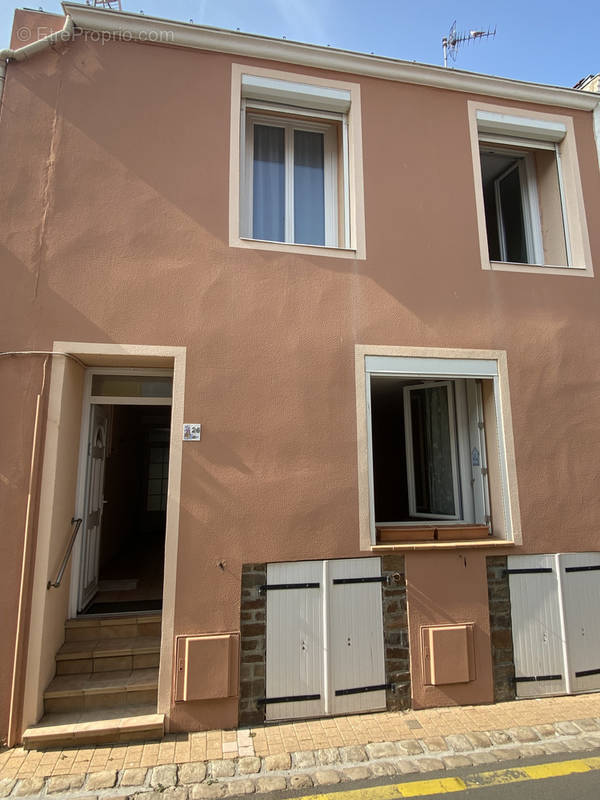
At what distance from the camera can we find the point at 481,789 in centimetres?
312

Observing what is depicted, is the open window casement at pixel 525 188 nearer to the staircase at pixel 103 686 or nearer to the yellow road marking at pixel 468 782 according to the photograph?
the yellow road marking at pixel 468 782

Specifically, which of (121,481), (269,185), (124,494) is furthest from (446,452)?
(124,494)

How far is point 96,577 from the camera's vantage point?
5434 mm

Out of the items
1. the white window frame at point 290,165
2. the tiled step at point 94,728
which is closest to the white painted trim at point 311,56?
the white window frame at point 290,165

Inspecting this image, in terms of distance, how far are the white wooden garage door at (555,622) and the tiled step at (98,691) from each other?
3.44m

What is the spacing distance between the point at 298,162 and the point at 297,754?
5.66 meters

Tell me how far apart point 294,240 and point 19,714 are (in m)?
4.92

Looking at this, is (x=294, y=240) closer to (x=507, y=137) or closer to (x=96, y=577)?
(x=507, y=137)

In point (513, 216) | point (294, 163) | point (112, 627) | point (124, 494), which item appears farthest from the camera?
point (124, 494)

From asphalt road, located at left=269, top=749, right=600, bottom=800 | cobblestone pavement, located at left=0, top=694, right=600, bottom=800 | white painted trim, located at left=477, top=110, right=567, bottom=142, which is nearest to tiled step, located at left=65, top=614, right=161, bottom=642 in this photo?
cobblestone pavement, located at left=0, top=694, right=600, bottom=800

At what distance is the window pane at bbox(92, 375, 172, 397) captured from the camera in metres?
4.73

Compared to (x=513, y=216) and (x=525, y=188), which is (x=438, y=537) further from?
(x=525, y=188)

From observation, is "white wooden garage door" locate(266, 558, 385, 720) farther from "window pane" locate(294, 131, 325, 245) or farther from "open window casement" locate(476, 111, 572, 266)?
"open window casement" locate(476, 111, 572, 266)

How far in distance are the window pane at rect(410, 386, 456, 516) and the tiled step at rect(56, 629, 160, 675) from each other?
3.35 metres
